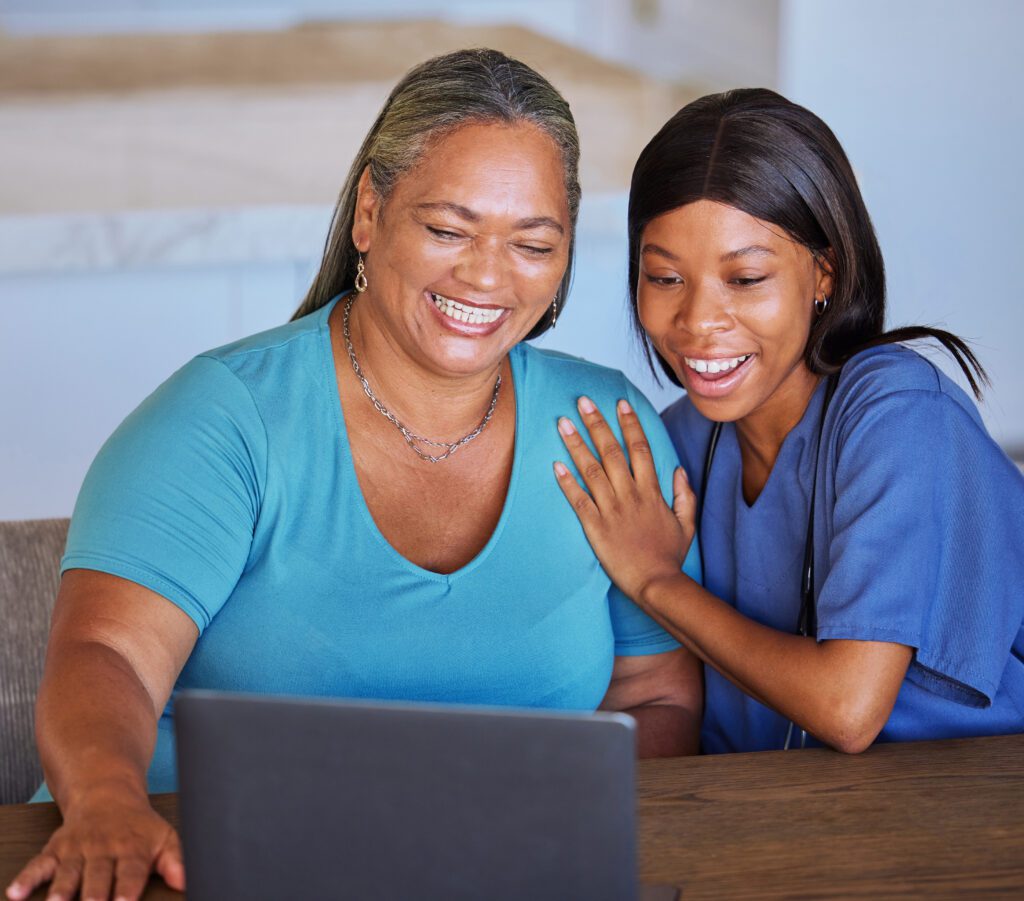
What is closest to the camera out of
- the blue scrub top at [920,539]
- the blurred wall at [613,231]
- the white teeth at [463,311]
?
the blue scrub top at [920,539]

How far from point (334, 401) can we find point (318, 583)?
23cm

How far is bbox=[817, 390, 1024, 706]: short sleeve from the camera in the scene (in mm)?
1517

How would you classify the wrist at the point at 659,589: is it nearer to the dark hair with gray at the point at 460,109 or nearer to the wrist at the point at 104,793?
the dark hair with gray at the point at 460,109

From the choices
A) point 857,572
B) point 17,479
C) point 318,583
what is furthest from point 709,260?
point 17,479

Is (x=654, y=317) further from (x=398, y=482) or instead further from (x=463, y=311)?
(x=398, y=482)

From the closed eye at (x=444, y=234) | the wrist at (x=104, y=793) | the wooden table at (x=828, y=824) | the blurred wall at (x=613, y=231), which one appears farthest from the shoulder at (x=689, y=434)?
the blurred wall at (x=613, y=231)

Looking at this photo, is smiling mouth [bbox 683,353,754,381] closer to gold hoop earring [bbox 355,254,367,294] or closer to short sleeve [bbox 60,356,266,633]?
gold hoop earring [bbox 355,254,367,294]

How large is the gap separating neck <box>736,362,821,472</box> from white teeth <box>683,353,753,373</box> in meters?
0.10

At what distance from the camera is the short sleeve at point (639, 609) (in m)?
1.78

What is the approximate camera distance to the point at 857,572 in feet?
5.01

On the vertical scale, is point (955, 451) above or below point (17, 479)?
above

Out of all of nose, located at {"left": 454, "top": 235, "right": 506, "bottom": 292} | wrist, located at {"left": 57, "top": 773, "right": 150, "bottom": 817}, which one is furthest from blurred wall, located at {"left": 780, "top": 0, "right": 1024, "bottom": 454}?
wrist, located at {"left": 57, "top": 773, "right": 150, "bottom": 817}

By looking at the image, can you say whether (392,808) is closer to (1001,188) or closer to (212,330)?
(212,330)

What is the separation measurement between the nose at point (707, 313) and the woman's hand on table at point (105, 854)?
88 cm
